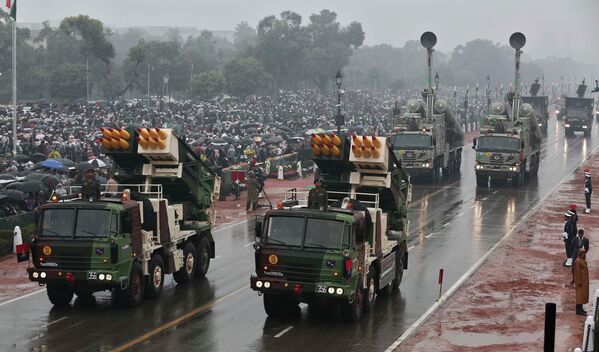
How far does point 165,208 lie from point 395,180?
5.86 m

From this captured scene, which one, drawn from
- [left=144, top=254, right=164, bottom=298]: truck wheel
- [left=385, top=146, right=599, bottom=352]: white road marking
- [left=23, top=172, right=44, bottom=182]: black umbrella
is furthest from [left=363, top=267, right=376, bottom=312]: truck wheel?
[left=23, top=172, right=44, bottom=182]: black umbrella

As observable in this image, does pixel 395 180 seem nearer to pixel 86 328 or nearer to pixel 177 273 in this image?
pixel 177 273

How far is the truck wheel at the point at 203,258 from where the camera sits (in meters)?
30.2

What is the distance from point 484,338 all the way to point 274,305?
15.6ft

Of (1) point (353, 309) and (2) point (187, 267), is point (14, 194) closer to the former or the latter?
(2) point (187, 267)

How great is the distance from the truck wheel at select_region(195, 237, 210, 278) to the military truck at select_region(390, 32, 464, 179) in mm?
25950

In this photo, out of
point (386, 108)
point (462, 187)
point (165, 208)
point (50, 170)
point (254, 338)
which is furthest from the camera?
point (386, 108)

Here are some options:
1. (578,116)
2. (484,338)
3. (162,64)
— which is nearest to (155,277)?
(484,338)

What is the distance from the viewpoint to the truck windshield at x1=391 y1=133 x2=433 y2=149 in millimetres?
56000

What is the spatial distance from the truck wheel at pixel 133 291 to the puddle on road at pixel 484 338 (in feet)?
23.7

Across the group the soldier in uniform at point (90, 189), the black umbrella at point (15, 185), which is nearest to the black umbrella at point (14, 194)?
the black umbrella at point (15, 185)

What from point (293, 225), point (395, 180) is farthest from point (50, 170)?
point (293, 225)

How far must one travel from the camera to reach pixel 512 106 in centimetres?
6094

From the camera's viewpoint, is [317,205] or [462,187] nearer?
[317,205]
